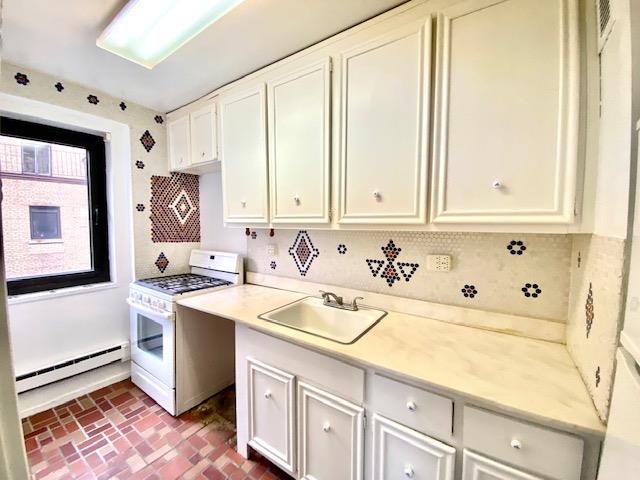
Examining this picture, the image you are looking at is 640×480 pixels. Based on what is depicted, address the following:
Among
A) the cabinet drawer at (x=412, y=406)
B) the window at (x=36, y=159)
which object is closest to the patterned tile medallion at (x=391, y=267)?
the cabinet drawer at (x=412, y=406)

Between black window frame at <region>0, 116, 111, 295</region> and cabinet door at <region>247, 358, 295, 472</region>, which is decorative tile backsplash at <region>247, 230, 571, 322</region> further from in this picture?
black window frame at <region>0, 116, 111, 295</region>

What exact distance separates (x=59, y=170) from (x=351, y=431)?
8.75 feet

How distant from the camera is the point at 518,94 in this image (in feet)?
3.34

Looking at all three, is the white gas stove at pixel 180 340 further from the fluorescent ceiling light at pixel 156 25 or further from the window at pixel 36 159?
the fluorescent ceiling light at pixel 156 25

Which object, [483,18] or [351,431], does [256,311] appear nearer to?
[351,431]

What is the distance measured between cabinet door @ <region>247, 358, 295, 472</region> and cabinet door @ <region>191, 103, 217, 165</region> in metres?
1.53

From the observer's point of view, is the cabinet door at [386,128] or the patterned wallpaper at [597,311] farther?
the cabinet door at [386,128]

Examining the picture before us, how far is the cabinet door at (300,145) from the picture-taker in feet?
4.83

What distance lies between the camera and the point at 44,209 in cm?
203

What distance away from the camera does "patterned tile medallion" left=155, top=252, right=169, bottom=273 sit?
245 cm

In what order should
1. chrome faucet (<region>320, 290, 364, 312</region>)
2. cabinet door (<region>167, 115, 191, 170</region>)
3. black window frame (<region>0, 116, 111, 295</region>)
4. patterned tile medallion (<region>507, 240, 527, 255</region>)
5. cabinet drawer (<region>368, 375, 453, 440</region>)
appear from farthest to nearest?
cabinet door (<region>167, 115, 191, 170</region>)
black window frame (<region>0, 116, 111, 295</region>)
chrome faucet (<region>320, 290, 364, 312</region>)
patterned tile medallion (<region>507, 240, 527, 255</region>)
cabinet drawer (<region>368, 375, 453, 440</region>)

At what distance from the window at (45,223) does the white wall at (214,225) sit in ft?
3.41

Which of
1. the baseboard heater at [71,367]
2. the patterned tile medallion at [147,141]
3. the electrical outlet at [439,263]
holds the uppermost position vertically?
the patterned tile medallion at [147,141]

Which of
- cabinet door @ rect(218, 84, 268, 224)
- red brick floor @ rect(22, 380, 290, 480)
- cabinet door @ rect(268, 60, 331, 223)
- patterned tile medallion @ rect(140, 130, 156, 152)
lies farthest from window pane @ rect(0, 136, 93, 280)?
cabinet door @ rect(268, 60, 331, 223)
